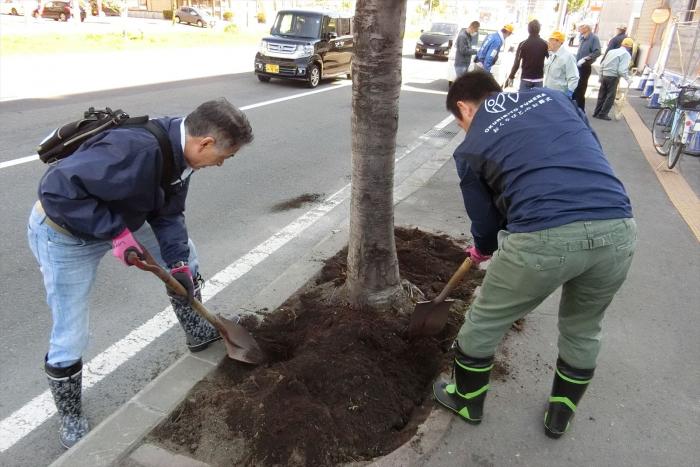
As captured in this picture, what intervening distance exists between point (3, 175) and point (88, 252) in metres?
4.42

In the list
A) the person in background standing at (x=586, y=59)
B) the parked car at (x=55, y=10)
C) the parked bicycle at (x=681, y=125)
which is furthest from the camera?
the parked car at (x=55, y=10)

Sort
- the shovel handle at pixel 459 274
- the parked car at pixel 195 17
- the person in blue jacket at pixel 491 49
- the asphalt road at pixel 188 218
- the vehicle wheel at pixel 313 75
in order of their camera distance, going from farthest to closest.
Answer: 1. the parked car at pixel 195 17
2. the vehicle wheel at pixel 313 75
3. the person in blue jacket at pixel 491 49
4. the asphalt road at pixel 188 218
5. the shovel handle at pixel 459 274

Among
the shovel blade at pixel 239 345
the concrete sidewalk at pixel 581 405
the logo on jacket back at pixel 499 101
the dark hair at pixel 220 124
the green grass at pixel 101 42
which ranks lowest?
the concrete sidewalk at pixel 581 405

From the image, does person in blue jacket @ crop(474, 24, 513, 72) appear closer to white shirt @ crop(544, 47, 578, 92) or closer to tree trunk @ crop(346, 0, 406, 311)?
white shirt @ crop(544, 47, 578, 92)

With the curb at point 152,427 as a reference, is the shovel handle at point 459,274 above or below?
above

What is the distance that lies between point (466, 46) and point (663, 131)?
210 inches

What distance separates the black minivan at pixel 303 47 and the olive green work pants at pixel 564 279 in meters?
11.8

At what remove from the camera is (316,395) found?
8.20ft

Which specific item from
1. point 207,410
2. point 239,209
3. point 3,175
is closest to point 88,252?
point 207,410

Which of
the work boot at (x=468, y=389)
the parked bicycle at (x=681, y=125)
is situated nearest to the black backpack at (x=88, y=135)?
the work boot at (x=468, y=389)

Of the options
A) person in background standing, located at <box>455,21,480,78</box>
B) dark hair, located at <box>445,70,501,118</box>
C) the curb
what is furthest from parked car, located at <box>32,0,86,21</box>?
dark hair, located at <box>445,70,501,118</box>

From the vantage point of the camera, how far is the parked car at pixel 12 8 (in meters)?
35.6

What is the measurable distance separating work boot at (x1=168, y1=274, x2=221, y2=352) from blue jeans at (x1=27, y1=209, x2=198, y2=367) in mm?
615

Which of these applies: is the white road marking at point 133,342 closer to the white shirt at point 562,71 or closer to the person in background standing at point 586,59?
the white shirt at point 562,71
